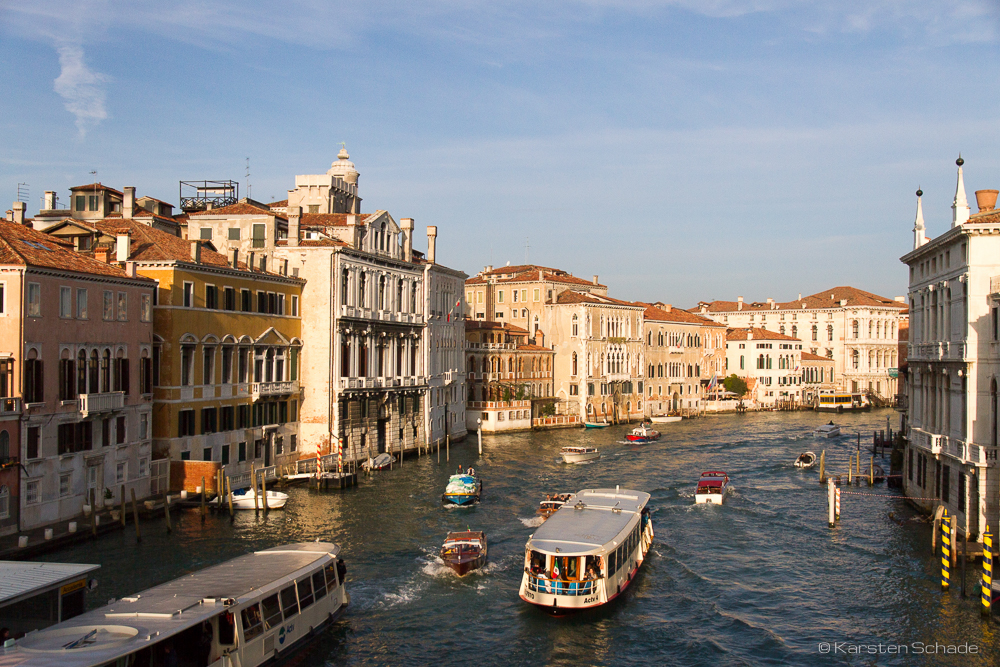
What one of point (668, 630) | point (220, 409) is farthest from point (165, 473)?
point (668, 630)

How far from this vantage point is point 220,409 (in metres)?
32.6

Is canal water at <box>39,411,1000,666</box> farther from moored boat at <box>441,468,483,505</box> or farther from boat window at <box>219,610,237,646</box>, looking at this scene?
boat window at <box>219,610,237,646</box>

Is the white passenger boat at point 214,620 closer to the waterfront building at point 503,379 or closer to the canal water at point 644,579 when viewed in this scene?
the canal water at point 644,579

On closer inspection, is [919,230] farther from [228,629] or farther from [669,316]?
[669,316]

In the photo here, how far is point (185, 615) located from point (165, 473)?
16347 millimetres

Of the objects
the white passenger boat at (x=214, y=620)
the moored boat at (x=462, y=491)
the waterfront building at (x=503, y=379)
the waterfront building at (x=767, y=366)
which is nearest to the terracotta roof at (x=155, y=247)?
the moored boat at (x=462, y=491)

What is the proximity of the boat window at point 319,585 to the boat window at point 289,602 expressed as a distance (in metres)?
0.89

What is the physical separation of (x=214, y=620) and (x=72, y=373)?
1339 centimetres

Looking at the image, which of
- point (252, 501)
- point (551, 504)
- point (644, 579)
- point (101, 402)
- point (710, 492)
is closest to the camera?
point (644, 579)

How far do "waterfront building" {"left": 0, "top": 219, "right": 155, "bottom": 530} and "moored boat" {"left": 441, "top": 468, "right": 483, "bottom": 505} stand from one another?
400 inches

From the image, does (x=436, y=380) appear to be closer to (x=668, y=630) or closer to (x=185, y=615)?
(x=668, y=630)

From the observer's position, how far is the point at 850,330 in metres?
99.1

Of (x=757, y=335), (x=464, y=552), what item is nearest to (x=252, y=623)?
(x=464, y=552)

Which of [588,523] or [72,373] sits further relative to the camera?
[72,373]
